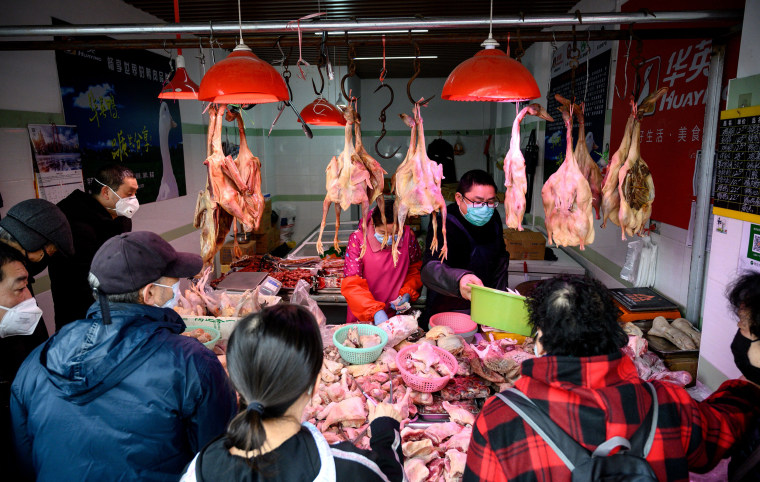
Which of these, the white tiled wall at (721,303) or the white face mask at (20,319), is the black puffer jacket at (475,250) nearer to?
the white tiled wall at (721,303)

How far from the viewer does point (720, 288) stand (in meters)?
2.73

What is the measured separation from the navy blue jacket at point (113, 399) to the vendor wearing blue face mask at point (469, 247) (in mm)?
2032

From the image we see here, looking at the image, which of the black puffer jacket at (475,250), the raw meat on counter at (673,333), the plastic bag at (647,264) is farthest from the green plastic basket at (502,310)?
the plastic bag at (647,264)

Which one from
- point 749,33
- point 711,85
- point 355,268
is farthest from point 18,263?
point 711,85

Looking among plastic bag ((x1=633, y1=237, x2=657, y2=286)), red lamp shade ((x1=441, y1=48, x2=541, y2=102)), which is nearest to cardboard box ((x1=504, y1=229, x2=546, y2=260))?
plastic bag ((x1=633, y1=237, x2=657, y2=286))

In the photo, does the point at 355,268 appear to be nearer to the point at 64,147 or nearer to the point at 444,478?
the point at 444,478

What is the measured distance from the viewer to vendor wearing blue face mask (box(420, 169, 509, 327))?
3.54 m

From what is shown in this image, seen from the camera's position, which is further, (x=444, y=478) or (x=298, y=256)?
(x=298, y=256)

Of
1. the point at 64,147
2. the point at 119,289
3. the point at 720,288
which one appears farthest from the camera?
the point at 64,147

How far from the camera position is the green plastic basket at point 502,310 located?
235cm

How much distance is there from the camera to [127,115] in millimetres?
5785

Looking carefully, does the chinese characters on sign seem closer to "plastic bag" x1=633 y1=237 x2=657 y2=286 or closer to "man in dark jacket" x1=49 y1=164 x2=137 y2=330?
"plastic bag" x1=633 y1=237 x2=657 y2=286

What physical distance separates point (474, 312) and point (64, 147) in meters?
4.39

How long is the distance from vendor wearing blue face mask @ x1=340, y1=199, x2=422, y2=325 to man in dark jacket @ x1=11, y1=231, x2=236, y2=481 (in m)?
2.15
